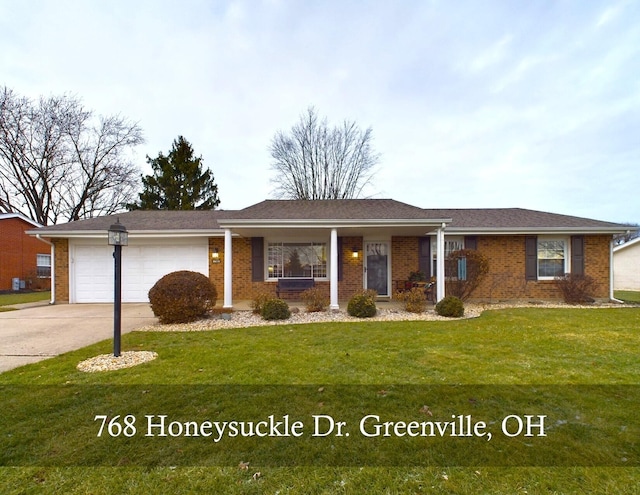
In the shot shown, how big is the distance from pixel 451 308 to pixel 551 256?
614cm

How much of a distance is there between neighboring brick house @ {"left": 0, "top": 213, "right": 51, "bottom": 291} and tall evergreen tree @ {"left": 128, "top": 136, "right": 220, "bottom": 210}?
22.7ft

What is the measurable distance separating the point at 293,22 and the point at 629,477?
1260 centimetres

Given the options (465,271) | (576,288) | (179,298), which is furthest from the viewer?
(576,288)

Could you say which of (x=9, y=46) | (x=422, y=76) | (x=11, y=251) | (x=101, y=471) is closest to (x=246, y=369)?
(x=101, y=471)

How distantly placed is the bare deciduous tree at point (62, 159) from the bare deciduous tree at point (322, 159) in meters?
12.5

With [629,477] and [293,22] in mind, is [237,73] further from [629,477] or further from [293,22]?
[629,477]

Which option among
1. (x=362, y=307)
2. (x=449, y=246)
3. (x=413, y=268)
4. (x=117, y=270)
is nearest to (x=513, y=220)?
(x=449, y=246)

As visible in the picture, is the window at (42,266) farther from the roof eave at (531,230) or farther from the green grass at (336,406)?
the roof eave at (531,230)

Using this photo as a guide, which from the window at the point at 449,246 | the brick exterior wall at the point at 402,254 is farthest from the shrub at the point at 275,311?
the window at the point at 449,246

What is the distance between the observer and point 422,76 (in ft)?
40.5

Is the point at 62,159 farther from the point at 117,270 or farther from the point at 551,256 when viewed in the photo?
the point at 551,256

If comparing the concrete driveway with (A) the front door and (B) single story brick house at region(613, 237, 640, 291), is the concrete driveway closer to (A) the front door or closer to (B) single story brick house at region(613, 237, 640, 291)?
(A) the front door

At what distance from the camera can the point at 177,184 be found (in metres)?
23.9

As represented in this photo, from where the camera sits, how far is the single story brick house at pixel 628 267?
→ 17.9m
